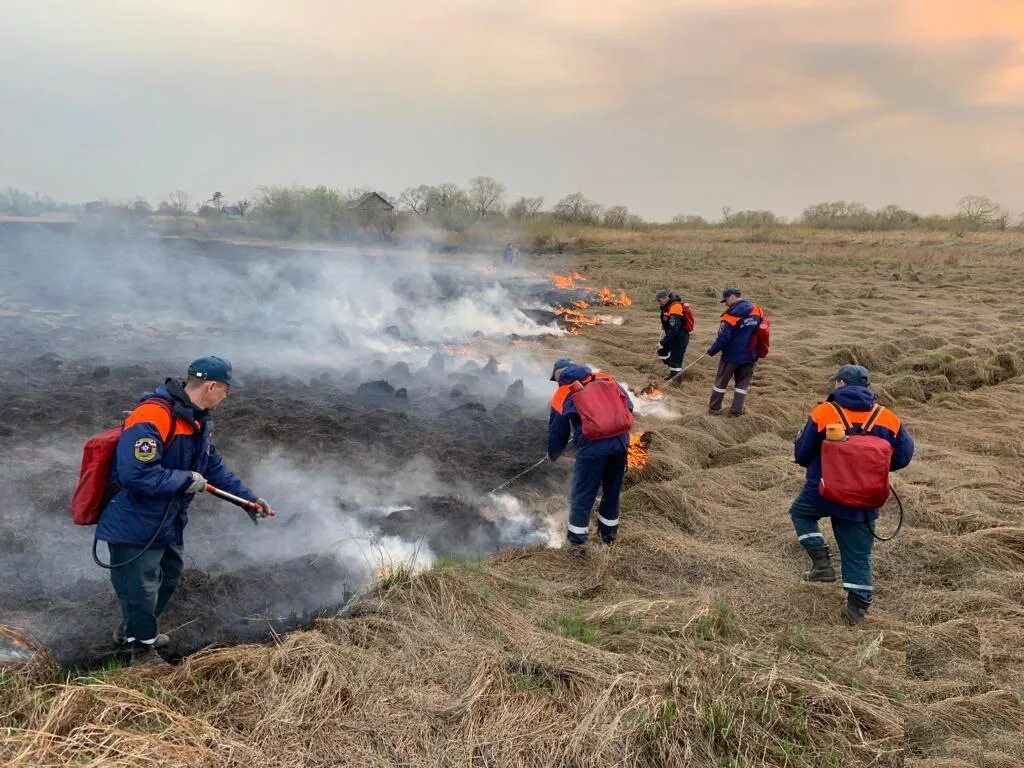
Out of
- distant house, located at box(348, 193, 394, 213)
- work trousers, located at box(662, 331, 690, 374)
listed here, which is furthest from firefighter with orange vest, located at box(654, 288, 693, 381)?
distant house, located at box(348, 193, 394, 213)

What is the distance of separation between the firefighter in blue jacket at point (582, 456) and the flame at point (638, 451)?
4.59ft

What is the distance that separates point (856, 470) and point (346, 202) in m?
41.6

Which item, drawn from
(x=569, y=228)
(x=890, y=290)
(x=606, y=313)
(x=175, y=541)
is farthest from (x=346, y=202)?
(x=175, y=541)

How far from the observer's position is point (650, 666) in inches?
141

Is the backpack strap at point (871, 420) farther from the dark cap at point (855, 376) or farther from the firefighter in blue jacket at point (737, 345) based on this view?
the firefighter in blue jacket at point (737, 345)

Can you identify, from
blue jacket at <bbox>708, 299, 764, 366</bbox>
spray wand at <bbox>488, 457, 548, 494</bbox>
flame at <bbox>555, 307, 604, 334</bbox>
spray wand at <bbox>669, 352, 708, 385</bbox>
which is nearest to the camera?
spray wand at <bbox>488, 457, 548, 494</bbox>

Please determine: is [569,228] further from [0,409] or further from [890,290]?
[0,409]

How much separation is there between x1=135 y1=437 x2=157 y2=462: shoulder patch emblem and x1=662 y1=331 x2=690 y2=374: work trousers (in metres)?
9.43

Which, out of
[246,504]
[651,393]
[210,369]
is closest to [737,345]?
[651,393]

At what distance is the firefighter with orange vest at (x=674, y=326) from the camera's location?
11172mm

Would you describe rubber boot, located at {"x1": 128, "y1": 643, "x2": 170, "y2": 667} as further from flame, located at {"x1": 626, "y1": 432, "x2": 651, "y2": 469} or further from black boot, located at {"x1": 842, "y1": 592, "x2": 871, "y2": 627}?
flame, located at {"x1": 626, "y1": 432, "x2": 651, "y2": 469}

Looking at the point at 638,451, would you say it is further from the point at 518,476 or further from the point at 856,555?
the point at 856,555

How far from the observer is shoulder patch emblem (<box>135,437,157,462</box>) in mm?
3549

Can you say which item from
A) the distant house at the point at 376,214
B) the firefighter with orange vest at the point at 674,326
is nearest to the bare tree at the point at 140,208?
the distant house at the point at 376,214
